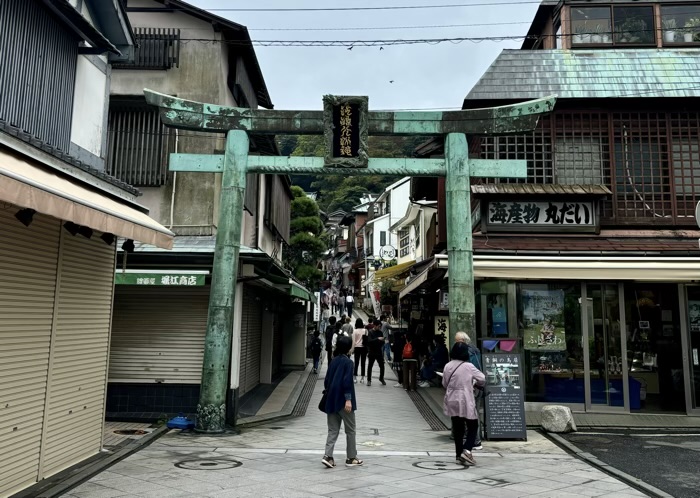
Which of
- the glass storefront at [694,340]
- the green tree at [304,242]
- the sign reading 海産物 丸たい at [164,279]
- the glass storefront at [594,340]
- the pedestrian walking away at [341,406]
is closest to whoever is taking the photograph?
the pedestrian walking away at [341,406]

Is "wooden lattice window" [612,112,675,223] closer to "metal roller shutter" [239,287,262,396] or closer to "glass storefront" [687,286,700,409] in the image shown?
"glass storefront" [687,286,700,409]

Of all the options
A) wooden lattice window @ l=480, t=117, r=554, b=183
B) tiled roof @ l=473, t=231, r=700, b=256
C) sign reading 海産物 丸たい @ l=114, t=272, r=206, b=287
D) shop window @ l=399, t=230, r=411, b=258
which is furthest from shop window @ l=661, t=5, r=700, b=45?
shop window @ l=399, t=230, r=411, b=258

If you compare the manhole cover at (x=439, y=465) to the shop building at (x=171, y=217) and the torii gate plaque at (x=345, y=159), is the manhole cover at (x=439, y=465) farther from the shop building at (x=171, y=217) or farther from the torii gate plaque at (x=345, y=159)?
the shop building at (x=171, y=217)

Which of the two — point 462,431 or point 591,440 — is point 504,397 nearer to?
point 591,440

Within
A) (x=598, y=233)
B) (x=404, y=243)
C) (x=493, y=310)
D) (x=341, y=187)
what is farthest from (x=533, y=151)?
(x=341, y=187)

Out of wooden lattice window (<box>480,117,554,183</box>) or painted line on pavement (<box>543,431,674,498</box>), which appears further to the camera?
wooden lattice window (<box>480,117,554,183</box>)

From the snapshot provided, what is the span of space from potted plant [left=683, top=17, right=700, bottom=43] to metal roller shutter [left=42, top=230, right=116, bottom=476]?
53.5ft

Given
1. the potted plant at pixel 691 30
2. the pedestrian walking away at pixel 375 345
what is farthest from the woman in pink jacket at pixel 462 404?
the potted plant at pixel 691 30

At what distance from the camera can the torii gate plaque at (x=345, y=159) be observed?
36.3 feet

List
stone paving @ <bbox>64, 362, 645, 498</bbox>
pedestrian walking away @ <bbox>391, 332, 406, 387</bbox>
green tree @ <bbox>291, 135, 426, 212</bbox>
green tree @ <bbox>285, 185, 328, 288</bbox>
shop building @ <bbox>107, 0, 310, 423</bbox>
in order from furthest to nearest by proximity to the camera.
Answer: green tree @ <bbox>291, 135, 426, 212</bbox> → green tree @ <bbox>285, 185, 328, 288</bbox> → pedestrian walking away @ <bbox>391, 332, 406, 387</bbox> → shop building @ <bbox>107, 0, 310, 423</bbox> → stone paving @ <bbox>64, 362, 645, 498</bbox>

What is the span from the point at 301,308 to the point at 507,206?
12.1 metres

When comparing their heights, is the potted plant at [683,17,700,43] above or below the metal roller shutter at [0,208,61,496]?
above

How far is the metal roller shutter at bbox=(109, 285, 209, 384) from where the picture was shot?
12.3m

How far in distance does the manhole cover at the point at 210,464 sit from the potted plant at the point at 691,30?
16.5m
